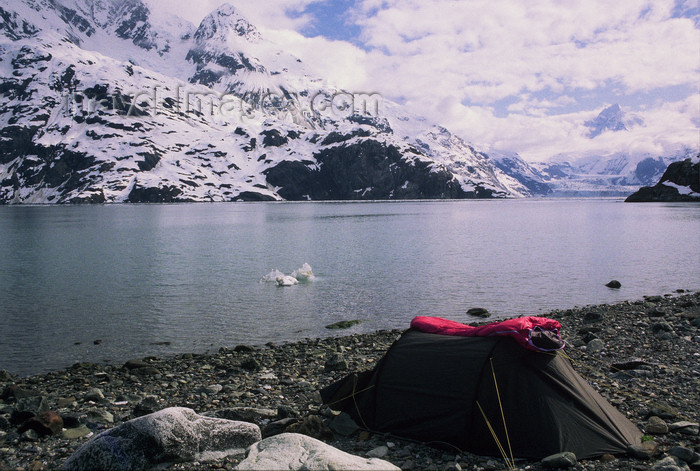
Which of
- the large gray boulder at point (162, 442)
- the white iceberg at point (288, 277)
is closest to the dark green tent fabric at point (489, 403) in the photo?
the large gray boulder at point (162, 442)

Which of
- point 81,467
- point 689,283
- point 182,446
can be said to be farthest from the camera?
point 689,283

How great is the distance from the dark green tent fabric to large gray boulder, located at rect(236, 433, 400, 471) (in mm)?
2716

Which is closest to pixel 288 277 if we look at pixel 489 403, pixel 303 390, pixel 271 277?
pixel 271 277

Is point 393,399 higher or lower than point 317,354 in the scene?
higher

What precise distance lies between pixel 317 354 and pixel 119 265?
1392 inches

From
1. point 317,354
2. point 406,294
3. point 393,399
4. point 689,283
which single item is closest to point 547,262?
point 689,283

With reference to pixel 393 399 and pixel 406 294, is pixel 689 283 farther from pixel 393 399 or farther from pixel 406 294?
pixel 393 399

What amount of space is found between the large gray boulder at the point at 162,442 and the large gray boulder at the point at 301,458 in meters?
1.19

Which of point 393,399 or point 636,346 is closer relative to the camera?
point 393,399

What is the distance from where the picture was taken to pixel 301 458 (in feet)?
27.9

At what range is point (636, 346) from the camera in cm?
1877

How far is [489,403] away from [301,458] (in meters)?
4.31

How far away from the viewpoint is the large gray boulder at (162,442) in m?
9.02

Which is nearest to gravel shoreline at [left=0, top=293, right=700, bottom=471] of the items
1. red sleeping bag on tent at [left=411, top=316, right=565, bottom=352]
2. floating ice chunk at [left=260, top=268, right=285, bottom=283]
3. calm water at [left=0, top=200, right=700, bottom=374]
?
red sleeping bag on tent at [left=411, top=316, right=565, bottom=352]
